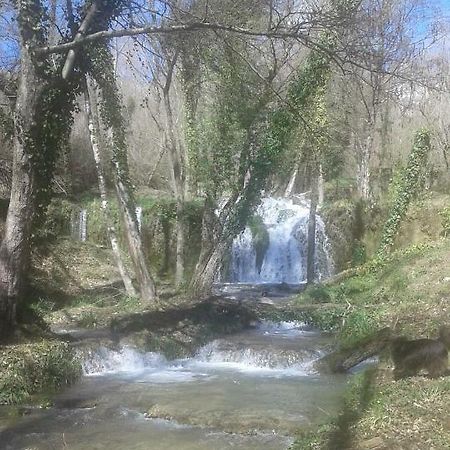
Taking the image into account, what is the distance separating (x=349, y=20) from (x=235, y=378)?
20.8 ft

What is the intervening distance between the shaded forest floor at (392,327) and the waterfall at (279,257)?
155 inches

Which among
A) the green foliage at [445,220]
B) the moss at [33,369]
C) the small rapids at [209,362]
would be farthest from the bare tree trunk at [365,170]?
the moss at [33,369]

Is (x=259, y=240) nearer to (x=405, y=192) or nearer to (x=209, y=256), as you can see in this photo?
(x=405, y=192)

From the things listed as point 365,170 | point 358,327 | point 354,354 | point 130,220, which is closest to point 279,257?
point 365,170

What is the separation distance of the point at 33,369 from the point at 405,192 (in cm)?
1647

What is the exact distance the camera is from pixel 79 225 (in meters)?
25.1

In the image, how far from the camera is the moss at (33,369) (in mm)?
8961

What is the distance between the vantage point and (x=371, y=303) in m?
15.7

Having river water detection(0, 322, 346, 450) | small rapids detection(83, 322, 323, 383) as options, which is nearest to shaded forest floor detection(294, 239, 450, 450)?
river water detection(0, 322, 346, 450)

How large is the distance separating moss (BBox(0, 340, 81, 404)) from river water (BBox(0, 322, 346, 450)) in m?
0.29

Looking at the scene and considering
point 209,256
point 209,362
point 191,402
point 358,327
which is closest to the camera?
point 191,402

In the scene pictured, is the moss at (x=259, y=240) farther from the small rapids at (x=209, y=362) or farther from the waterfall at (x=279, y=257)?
the small rapids at (x=209, y=362)

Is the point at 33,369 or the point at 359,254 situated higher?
the point at 359,254

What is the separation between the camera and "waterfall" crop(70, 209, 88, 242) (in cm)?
2497
